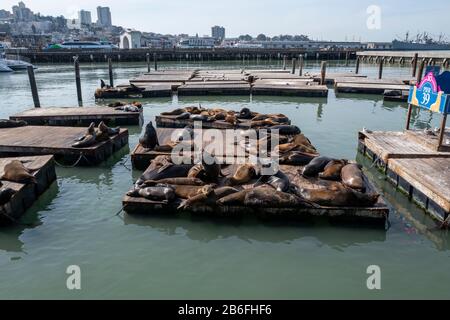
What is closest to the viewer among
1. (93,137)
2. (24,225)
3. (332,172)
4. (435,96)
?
(24,225)

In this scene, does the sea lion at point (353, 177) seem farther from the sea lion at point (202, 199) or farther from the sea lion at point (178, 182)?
the sea lion at point (178, 182)

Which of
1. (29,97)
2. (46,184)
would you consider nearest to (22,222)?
(46,184)

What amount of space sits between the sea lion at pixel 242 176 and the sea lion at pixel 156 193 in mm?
1220

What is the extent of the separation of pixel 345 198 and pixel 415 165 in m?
2.64

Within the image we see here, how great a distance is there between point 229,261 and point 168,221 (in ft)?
5.50

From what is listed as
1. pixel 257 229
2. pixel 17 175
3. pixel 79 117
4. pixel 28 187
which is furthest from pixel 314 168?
pixel 79 117

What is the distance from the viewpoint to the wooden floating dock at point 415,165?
6.87m

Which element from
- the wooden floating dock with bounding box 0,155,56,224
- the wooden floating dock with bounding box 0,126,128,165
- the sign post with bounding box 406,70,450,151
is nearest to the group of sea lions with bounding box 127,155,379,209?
the wooden floating dock with bounding box 0,155,56,224

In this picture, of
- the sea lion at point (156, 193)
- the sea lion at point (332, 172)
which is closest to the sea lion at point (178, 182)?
the sea lion at point (156, 193)

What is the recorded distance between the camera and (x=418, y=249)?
6047 millimetres

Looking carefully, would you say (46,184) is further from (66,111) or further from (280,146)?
(66,111)

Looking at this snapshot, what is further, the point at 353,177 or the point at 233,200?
the point at 353,177

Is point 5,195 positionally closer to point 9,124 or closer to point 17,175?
point 17,175

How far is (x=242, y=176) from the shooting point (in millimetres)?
7332
